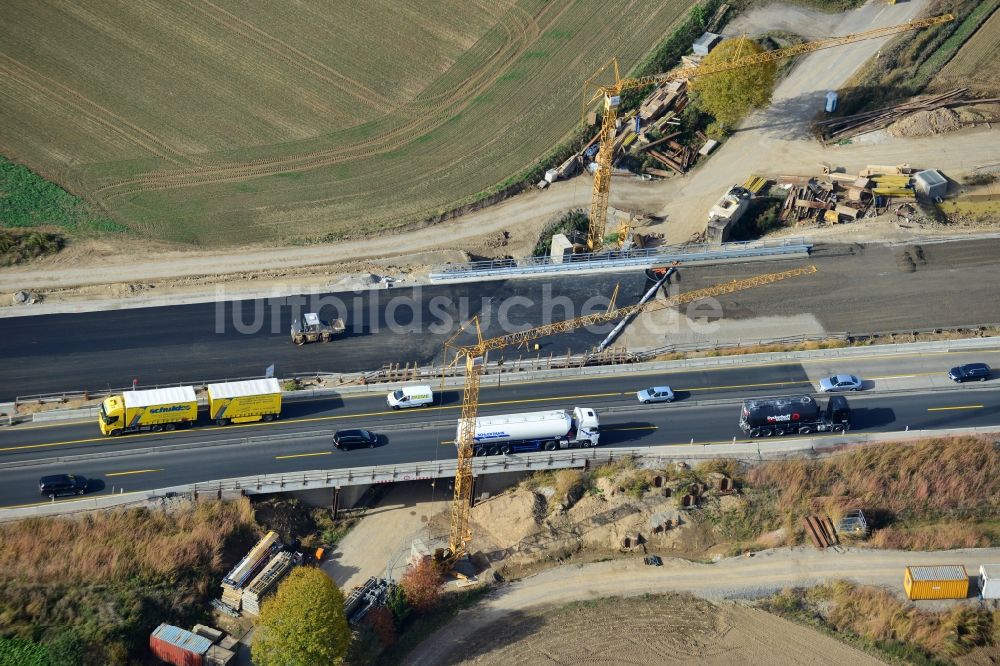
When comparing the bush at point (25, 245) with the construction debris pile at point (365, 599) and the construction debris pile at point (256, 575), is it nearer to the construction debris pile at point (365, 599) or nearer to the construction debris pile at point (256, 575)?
the construction debris pile at point (256, 575)

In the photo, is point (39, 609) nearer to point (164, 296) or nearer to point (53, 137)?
point (164, 296)

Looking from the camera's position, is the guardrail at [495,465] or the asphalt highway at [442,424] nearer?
the guardrail at [495,465]

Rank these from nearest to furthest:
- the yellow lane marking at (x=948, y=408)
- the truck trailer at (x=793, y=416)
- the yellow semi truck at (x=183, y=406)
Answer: the yellow semi truck at (x=183, y=406) → the truck trailer at (x=793, y=416) → the yellow lane marking at (x=948, y=408)

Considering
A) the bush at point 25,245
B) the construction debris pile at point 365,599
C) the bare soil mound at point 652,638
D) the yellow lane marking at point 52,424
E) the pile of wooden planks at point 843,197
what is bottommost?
the bare soil mound at point 652,638

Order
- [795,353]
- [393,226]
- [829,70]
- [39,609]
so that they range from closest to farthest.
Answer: [39,609], [795,353], [393,226], [829,70]

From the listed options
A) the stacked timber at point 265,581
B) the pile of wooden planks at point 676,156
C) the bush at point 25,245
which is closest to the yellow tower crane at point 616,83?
the pile of wooden planks at point 676,156

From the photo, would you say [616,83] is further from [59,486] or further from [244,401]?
[59,486]

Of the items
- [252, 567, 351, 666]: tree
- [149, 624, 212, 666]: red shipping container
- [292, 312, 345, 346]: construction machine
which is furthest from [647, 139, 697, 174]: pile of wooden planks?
[149, 624, 212, 666]: red shipping container

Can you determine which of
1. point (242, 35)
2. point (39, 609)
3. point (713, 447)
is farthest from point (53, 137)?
point (713, 447)
